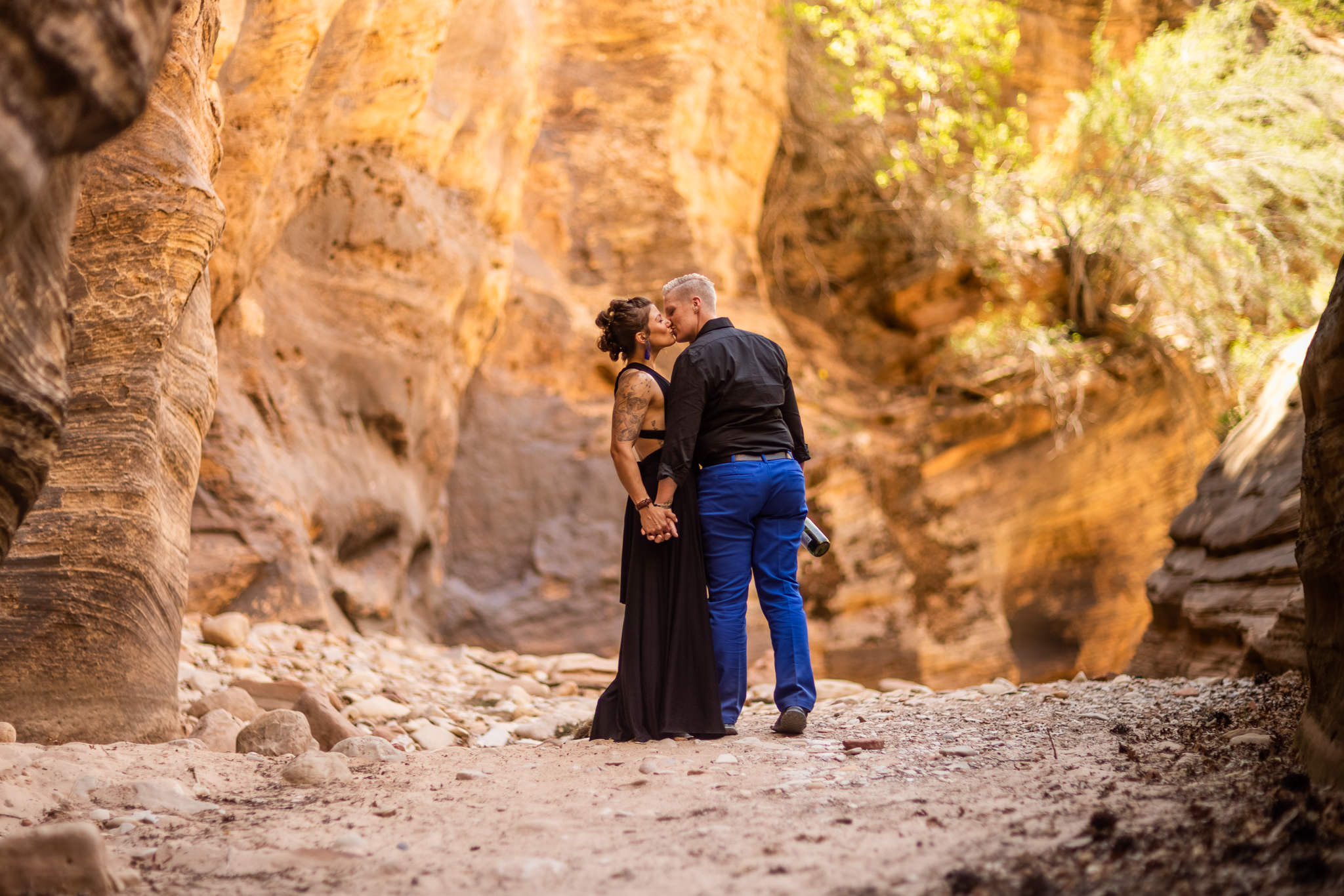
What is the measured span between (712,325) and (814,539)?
1042 mm

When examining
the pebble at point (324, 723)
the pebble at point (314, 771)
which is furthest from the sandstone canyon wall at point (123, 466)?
the pebble at point (314, 771)

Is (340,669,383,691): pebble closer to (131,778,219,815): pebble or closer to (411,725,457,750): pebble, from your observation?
(411,725,457,750): pebble

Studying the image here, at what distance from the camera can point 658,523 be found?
13.0ft

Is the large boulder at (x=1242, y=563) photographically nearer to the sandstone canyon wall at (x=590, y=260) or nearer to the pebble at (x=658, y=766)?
the pebble at (x=658, y=766)

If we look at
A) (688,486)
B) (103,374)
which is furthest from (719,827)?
(103,374)

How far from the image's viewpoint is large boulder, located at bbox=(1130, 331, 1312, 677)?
4934mm

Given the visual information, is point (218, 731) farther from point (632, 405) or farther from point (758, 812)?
point (758, 812)

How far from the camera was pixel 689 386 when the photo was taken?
13.3 ft

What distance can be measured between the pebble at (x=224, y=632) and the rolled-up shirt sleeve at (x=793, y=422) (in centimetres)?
336

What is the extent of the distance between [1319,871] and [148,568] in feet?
12.7

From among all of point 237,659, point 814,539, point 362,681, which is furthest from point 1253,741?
point 237,659

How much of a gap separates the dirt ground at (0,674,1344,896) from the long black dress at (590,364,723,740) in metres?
0.14

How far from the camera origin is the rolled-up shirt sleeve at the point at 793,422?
4387 millimetres

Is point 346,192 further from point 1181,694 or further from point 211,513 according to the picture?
point 1181,694
